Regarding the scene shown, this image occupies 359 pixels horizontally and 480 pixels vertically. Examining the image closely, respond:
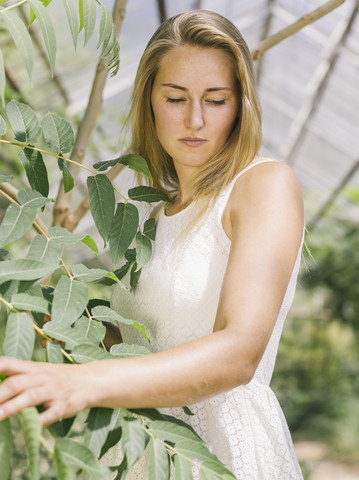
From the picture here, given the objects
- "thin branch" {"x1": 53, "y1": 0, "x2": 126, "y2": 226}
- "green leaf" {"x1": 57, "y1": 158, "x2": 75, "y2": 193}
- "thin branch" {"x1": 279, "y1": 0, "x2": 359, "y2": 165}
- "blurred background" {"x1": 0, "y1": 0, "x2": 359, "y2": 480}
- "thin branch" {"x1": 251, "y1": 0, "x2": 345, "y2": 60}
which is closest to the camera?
"green leaf" {"x1": 57, "y1": 158, "x2": 75, "y2": 193}

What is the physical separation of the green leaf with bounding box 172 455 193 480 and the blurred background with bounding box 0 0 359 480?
1612mm

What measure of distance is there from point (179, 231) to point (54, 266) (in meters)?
0.52

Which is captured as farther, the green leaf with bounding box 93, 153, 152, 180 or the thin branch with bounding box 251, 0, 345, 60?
the thin branch with bounding box 251, 0, 345, 60

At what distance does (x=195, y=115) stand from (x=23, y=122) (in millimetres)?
355

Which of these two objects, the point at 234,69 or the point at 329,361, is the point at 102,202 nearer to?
the point at 234,69

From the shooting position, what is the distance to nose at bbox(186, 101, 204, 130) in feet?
4.11

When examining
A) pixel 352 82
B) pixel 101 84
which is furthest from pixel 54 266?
pixel 352 82

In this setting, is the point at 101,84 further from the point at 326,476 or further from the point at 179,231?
the point at 326,476

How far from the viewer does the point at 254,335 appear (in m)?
0.89

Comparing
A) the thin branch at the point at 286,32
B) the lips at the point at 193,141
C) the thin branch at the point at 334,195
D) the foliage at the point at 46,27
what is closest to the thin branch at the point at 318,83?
the thin branch at the point at 334,195

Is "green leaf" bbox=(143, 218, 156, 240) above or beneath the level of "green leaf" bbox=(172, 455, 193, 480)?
above

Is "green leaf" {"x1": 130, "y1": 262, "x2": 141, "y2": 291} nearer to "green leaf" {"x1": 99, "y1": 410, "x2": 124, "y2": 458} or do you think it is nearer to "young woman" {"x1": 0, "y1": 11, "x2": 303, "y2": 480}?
"young woman" {"x1": 0, "y1": 11, "x2": 303, "y2": 480}

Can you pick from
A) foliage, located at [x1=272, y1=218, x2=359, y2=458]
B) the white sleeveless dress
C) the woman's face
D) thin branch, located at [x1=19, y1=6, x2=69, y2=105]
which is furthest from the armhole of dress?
foliage, located at [x1=272, y1=218, x2=359, y2=458]

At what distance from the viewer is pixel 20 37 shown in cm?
88
